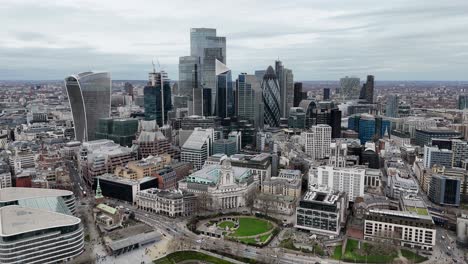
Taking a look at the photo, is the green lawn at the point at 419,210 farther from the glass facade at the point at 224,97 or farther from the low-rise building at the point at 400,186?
the glass facade at the point at 224,97

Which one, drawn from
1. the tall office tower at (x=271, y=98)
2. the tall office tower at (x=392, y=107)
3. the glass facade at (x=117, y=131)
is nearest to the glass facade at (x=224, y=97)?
the tall office tower at (x=271, y=98)

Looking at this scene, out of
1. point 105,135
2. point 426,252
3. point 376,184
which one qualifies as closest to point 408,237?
point 426,252

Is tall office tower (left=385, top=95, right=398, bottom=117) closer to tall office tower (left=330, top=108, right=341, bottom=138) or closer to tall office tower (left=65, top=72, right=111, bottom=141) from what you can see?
tall office tower (left=330, top=108, right=341, bottom=138)

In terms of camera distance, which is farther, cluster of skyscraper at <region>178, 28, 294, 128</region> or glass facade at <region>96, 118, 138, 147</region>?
cluster of skyscraper at <region>178, 28, 294, 128</region>

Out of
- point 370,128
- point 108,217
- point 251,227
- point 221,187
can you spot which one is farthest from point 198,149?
point 370,128

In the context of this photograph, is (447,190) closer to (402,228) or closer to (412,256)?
(402,228)

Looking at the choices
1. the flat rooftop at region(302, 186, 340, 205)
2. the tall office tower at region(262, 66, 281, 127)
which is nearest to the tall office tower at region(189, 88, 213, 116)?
the tall office tower at region(262, 66, 281, 127)
